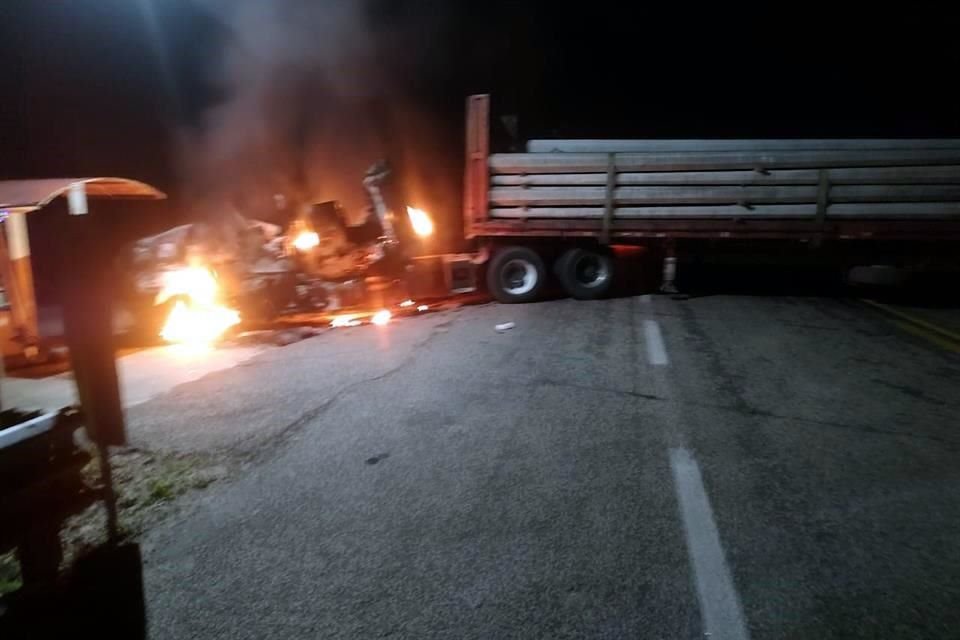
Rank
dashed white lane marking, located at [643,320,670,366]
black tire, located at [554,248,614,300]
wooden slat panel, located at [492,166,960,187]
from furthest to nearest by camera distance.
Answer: black tire, located at [554,248,614,300] → wooden slat panel, located at [492,166,960,187] → dashed white lane marking, located at [643,320,670,366]

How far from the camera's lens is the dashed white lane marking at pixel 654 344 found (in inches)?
291

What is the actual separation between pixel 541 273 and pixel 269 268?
15.0 ft

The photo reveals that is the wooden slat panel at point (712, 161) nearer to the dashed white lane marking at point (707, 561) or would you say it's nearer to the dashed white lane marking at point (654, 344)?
the dashed white lane marking at point (654, 344)

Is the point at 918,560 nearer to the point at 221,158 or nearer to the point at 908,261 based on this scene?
the point at 908,261

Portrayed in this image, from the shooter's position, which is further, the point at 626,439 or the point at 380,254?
the point at 380,254

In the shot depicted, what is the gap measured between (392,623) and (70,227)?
2607 mm

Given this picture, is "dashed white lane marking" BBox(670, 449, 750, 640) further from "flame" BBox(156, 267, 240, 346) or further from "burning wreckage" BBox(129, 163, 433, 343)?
"flame" BBox(156, 267, 240, 346)

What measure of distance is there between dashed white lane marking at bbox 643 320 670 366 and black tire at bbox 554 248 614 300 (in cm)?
218

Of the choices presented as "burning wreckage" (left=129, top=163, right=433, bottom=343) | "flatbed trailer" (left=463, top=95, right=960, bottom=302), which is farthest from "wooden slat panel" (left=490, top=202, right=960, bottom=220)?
"burning wreckage" (left=129, top=163, right=433, bottom=343)

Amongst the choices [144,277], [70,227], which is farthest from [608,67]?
[70,227]

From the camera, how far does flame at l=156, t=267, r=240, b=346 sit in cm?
1046

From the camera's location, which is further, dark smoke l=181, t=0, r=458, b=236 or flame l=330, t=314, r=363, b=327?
dark smoke l=181, t=0, r=458, b=236

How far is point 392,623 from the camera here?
10.1 ft

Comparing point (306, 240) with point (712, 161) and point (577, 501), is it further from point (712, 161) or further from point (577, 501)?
point (577, 501)
